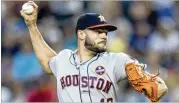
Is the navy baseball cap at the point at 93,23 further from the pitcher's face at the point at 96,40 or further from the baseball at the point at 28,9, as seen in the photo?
the baseball at the point at 28,9

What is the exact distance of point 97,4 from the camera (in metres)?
9.77

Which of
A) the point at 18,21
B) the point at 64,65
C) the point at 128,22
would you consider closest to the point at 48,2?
the point at 18,21

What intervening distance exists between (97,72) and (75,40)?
395cm

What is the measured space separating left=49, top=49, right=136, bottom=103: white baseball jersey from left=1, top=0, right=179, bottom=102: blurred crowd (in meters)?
3.31

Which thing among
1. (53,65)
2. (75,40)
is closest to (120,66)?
(53,65)

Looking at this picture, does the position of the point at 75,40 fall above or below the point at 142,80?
below

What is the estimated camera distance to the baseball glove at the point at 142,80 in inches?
195

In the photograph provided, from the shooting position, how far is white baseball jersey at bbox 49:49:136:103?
4.99 metres

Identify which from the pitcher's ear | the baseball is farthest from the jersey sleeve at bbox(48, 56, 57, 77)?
the baseball

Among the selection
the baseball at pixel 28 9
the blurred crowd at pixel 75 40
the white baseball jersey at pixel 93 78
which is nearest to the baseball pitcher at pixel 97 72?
the white baseball jersey at pixel 93 78

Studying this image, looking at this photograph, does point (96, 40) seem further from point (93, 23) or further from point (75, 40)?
point (75, 40)

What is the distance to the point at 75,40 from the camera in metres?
8.98

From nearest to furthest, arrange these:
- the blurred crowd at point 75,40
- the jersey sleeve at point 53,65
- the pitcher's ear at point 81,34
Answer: the pitcher's ear at point 81,34, the jersey sleeve at point 53,65, the blurred crowd at point 75,40

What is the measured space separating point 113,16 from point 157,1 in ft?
2.39
